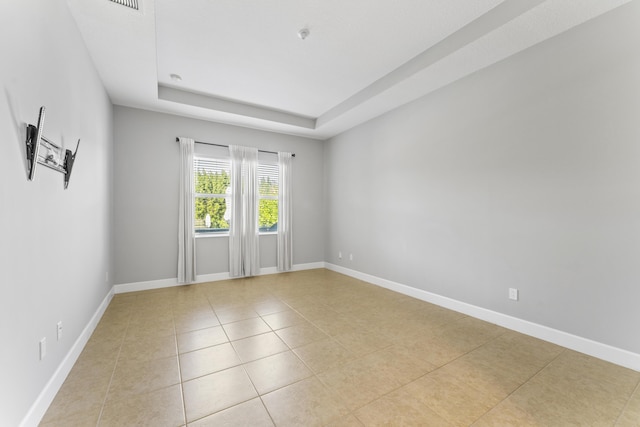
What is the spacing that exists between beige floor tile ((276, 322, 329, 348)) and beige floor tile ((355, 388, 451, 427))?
0.95 meters

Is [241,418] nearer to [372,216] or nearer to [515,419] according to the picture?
[515,419]

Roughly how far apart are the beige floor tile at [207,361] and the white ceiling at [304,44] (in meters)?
2.86

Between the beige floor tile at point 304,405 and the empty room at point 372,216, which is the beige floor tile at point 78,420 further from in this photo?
the beige floor tile at point 304,405

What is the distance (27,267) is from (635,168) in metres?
4.23

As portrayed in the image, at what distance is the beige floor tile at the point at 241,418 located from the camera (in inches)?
60.1

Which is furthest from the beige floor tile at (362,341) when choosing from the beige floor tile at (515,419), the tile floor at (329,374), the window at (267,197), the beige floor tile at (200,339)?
the window at (267,197)

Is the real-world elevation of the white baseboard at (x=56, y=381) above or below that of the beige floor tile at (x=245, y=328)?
above

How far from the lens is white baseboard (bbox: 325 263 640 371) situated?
213cm

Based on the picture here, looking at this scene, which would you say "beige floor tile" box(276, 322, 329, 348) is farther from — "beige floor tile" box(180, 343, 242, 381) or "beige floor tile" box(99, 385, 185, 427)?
"beige floor tile" box(99, 385, 185, 427)

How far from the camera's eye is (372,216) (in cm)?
466

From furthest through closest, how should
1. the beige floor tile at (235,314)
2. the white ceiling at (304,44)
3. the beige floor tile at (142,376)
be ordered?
the beige floor tile at (235,314), the white ceiling at (304,44), the beige floor tile at (142,376)

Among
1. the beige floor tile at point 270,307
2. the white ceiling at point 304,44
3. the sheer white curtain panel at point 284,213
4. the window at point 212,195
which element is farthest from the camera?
the sheer white curtain panel at point 284,213

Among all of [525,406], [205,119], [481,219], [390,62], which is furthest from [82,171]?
[481,219]

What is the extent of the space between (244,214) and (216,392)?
3.41 metres
